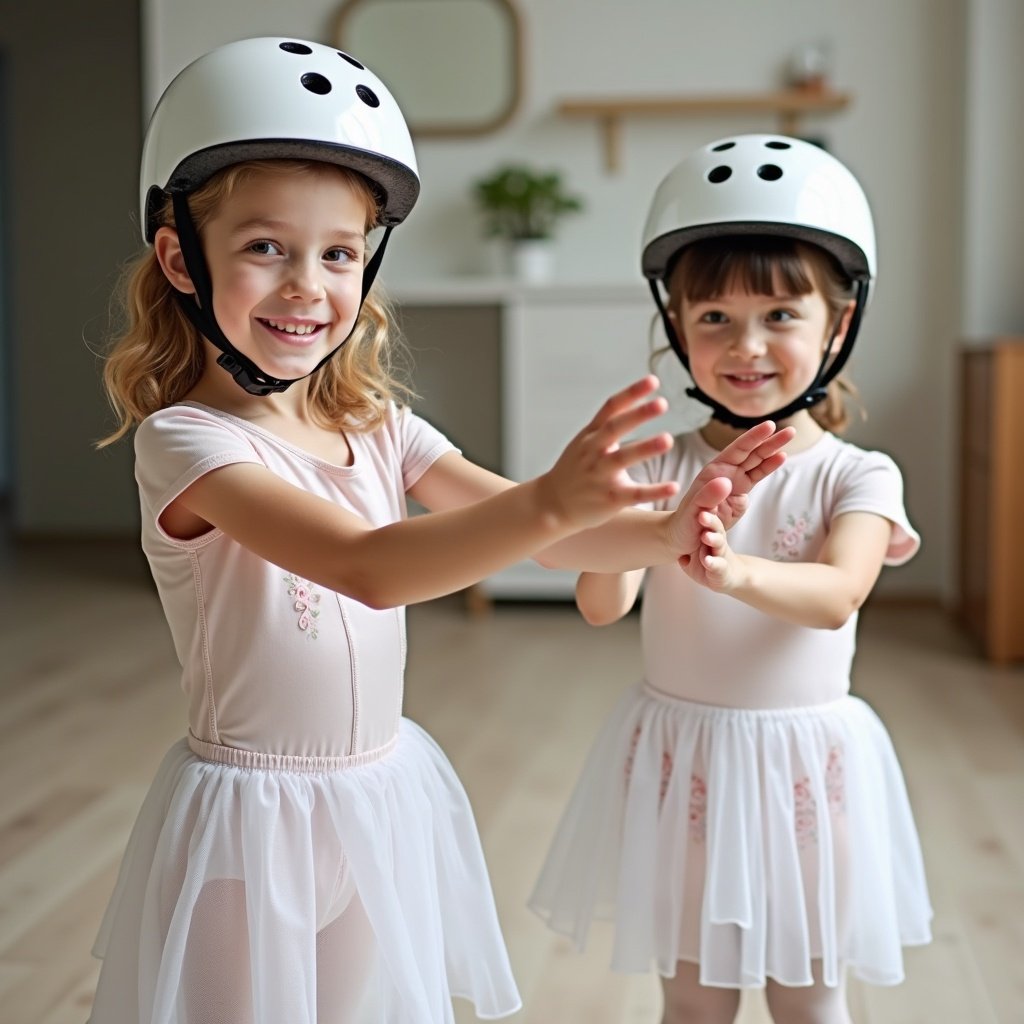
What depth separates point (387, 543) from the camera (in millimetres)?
1115

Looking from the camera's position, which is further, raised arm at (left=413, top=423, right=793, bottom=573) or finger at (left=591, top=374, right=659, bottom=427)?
raised arm at (left=413, top=423, right=793, bottom=573)

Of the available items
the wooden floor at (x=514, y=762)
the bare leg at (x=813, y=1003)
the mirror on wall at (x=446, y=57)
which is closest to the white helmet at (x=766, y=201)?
the bare leg at (x=813, y=1003)

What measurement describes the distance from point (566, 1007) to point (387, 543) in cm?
120

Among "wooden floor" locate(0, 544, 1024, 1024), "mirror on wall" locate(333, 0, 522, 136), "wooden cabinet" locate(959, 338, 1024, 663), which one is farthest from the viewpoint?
"mirror on wall" locate(333, 0, 522, 136)

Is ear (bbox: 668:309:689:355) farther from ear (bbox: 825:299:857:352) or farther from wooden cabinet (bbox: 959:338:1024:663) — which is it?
wooden cabinet (bbox: 959:338:1024:663)

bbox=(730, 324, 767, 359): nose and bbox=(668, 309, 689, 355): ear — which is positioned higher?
bbox=(668, 309, 689, 355): ear

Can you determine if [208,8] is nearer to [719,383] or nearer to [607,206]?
[607,206]

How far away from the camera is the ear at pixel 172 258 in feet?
4.37

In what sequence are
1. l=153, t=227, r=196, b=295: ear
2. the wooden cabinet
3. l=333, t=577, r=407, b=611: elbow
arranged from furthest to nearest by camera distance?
the wooden cabinet
l=153, t=227, r=196, b=295: ear
l=333, t=577, r=407, b=611: elbow

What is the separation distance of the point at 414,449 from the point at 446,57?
4020 millimetres

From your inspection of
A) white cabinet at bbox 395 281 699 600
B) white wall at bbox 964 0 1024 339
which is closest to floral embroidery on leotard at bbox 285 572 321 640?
white cabinet at bbox 395 281 699 600

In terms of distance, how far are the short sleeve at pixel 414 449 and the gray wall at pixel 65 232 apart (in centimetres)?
531

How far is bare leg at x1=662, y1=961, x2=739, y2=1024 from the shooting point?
5.36 ft

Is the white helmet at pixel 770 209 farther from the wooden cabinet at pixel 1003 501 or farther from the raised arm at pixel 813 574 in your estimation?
the wooden cabinet at pixel 1003 501
